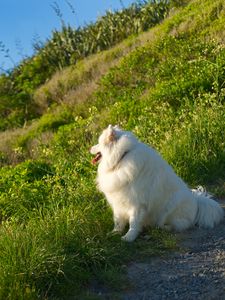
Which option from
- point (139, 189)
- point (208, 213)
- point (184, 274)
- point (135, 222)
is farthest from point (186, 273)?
point (208, 213)

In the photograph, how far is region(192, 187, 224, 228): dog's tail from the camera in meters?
6.88

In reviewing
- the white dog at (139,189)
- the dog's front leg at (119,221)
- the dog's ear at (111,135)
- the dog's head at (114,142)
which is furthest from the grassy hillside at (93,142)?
the dog's ear at (111,135)

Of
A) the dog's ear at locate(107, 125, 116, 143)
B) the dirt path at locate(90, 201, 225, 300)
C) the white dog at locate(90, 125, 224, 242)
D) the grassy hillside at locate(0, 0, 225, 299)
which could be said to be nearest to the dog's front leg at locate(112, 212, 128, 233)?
the white dog at locate(90, 125, 224, 242)

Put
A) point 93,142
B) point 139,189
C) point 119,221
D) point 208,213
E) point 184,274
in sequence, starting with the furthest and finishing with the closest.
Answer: point 93,142 → point 208,213 → point 119,221 → point 139,189 → point 184,274

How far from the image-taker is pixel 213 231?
22.1ft

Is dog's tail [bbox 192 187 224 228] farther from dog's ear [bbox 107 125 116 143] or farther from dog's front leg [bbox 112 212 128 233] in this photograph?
dog's ear [bbox 107 125 116 143]

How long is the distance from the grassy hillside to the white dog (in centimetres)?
23

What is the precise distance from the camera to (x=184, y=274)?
5.54 meters

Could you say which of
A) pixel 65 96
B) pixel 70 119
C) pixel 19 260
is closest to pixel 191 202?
pixel 19 260

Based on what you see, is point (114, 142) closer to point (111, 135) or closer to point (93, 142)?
point (111, 135)

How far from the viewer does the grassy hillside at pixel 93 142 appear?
17.6 feet

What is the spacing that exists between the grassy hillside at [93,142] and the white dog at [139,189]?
8.9 inches

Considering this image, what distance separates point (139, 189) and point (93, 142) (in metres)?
3.42

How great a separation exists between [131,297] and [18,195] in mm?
3241
